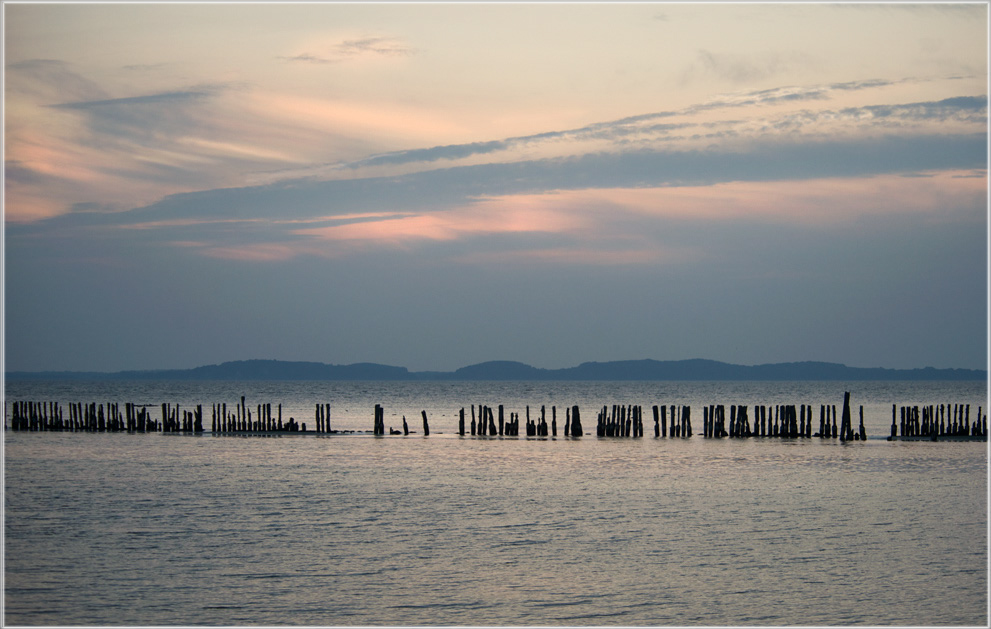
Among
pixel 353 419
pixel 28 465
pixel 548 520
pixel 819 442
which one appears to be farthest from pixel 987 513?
pixel 353 419

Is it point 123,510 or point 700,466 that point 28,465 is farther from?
point 700,466

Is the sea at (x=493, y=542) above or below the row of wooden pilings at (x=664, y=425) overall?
above

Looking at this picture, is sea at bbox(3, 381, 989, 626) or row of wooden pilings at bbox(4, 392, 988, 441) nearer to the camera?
sea at bbox(3, 381, 989, 626)

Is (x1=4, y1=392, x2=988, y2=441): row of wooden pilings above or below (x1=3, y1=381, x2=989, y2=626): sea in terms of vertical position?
below

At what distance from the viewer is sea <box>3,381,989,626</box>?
13930 millimetres

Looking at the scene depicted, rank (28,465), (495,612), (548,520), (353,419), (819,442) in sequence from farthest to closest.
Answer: (353,419) → (819,442) → (28,465) → (548,520) → (495,612)

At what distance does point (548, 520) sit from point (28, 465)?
63.4 ft

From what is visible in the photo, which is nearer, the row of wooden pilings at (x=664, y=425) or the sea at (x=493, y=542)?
the sea at (x=493, y=542)

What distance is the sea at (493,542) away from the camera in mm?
13930

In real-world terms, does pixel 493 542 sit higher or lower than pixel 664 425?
higher

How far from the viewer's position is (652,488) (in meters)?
26.8

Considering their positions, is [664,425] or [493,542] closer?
[493,542]

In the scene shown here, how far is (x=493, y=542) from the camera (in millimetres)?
18438

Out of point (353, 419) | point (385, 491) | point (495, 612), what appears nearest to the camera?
point (495, 612)
